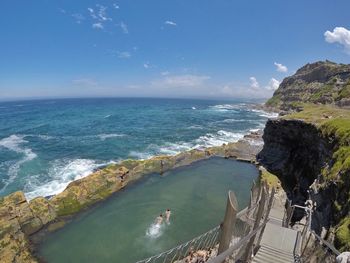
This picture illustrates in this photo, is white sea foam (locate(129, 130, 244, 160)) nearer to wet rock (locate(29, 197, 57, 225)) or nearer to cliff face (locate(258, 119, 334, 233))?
cliff face (locate(258, 119, 334, 233))

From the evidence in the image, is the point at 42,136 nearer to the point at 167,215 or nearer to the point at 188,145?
the point at 188,145

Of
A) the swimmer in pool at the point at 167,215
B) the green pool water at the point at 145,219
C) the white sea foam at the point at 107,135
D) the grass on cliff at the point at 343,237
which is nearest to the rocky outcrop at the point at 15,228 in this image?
the green pool water at the point at 145,219

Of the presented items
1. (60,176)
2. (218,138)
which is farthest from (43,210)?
(218,138)

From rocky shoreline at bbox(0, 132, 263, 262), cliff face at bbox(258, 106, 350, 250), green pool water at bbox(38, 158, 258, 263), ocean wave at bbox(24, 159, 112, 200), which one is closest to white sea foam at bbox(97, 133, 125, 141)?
ocean wave at bbox(24, 159, 112, 200)

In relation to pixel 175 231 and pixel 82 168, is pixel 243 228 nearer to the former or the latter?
pixel 175 231

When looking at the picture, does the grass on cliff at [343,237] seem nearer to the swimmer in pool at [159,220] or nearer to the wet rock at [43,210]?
the swimmer in pool at [159,220]

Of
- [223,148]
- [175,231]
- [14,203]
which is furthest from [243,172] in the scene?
[14,203]
